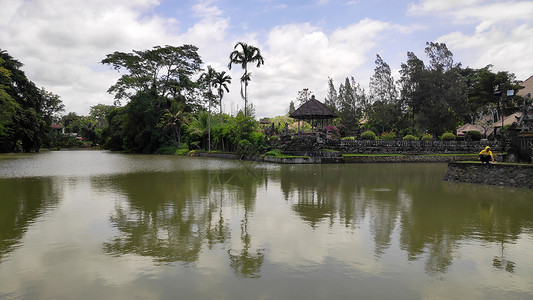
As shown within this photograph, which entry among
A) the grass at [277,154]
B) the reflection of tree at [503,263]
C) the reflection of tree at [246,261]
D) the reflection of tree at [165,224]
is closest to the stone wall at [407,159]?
the grass at [277,154]

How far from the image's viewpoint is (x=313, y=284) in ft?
14.9

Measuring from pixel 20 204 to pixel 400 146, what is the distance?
3004 centimetres

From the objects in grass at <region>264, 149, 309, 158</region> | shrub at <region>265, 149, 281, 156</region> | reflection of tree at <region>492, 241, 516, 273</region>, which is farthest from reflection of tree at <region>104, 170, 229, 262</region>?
shrub at <region>265, 149, 281, 156</region>

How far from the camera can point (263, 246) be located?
6148 mm

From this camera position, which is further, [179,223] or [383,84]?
[383,84]

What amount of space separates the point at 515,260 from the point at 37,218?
9734 millimetres

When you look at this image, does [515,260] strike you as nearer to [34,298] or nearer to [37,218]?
[34,298]

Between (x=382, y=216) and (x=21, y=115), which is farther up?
(x=21, y=115)

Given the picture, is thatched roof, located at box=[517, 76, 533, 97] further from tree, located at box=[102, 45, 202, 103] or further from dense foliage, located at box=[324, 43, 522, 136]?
tree, located at box=[102, 45, 202, 103]

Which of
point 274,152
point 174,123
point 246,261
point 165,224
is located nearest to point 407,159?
point 274,152

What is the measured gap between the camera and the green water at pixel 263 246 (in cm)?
442

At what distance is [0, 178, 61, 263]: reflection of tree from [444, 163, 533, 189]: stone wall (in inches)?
641

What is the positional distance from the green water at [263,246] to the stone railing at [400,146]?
20477 mm

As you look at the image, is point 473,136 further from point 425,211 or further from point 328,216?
point 328,216
